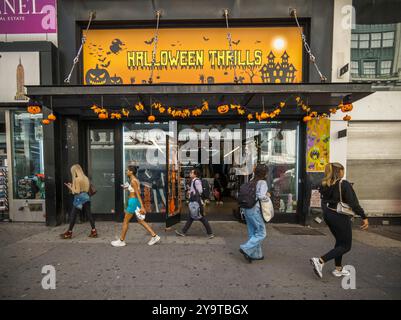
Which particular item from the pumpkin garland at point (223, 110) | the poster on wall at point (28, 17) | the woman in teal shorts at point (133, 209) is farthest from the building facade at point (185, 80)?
the woman in teal shorts at point (133, 209)

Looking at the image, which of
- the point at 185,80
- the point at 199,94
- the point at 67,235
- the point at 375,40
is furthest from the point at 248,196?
the point at 375,40

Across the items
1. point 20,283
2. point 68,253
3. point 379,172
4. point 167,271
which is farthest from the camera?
point 379,172

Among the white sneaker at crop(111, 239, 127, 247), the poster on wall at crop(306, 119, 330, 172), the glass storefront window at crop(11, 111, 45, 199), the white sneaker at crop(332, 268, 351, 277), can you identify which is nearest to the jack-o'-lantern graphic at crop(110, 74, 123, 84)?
the glass storefront window at crop(11, 111, 45, 199)

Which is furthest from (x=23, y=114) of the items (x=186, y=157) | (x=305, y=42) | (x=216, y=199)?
(x=305, y=42)

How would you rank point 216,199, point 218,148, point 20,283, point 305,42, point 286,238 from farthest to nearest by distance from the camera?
1. point 216,199
2. point 218,148
3. point 305,42
4. point 286,238
5. point 20,283

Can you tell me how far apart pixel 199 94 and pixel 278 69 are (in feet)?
10.7

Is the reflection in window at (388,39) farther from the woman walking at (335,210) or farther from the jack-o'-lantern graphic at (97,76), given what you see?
the jack-o'-lantern graphic at (97,76)

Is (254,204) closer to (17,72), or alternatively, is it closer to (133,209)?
(133,209)

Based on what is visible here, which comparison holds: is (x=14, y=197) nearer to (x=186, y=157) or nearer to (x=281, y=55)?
(x=186, y=157)

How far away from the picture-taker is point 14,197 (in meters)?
6.88

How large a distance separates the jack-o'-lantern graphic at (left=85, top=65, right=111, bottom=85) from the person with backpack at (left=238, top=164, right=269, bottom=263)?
5.46 metres

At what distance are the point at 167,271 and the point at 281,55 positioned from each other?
664 centimetres

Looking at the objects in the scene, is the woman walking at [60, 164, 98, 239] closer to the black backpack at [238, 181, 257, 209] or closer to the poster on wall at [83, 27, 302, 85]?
the poster on wall at [83, 27, 302, 85]

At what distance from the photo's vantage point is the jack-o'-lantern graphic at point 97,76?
6793mm
